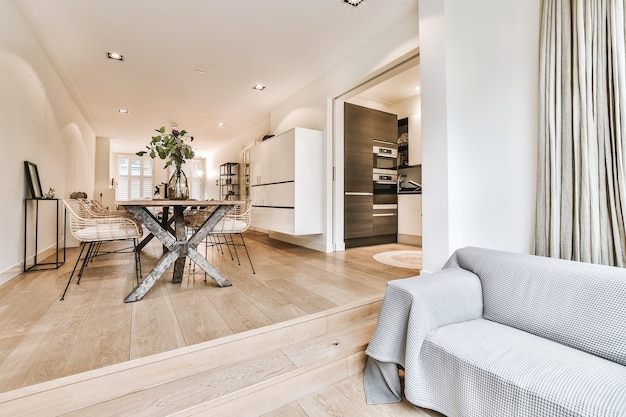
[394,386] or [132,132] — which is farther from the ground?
[132,132]

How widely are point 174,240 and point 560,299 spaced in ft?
8.21

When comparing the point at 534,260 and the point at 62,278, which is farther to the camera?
the point at 62,278

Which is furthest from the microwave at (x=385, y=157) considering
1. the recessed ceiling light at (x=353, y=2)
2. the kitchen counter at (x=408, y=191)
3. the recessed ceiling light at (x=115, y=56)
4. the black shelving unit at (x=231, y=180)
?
the black shelving unit at (x=231, y=180)

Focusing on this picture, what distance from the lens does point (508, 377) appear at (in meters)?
1.00

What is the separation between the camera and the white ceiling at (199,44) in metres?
2.75

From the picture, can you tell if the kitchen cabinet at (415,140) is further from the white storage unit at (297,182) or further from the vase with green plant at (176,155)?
the vase with green plant at (176,155)

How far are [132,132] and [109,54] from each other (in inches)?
175

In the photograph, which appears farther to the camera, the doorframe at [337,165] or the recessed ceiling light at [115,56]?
the doorframe at [337,165]

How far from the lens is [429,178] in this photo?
2.53 m

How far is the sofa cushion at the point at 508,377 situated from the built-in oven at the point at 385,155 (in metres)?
3.62

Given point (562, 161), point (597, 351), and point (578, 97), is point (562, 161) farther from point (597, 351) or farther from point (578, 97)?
point (597, 351)

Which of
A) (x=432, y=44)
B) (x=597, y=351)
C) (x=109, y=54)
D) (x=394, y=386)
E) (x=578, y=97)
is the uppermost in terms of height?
(x=109, y=54)

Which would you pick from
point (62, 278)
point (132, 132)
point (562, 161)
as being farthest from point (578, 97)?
point (132, 132)

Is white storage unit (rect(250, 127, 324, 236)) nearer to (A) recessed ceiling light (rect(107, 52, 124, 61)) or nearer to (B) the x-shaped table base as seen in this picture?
(B) the x-shaped table base
